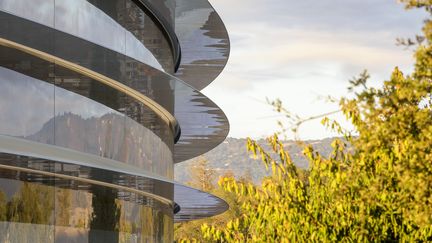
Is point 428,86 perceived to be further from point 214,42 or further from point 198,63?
point 198,63

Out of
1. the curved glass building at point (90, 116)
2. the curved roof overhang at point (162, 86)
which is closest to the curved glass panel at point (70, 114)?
the curved glass building at point (90, 116)

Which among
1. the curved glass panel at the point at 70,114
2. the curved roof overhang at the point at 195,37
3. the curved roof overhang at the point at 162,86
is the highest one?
the curved roof overhang at the point at 195,37

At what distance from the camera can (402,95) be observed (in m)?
10.3

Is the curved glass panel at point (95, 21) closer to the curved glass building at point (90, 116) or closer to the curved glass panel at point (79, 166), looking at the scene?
the curved glass building at point (90, 116)

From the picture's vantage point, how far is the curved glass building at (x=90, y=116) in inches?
555

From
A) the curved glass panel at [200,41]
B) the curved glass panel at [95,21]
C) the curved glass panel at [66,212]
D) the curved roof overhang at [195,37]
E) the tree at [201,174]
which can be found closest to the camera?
the curved glass panel at [66,212]

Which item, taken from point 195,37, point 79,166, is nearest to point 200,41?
point 195,37

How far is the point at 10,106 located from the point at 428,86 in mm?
6217

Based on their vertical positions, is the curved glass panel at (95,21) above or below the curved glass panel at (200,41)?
below

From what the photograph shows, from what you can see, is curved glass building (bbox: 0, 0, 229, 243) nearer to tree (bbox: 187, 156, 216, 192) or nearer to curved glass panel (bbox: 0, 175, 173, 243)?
curved glass panel (bbox: 0, 175, 173, 243)

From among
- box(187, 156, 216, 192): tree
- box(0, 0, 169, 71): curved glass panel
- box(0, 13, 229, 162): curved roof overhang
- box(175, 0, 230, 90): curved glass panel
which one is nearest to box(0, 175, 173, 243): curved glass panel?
box(0, 13, 229, 162): curved roof overhang

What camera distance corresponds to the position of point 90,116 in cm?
1689

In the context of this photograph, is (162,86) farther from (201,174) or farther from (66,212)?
(201,174)

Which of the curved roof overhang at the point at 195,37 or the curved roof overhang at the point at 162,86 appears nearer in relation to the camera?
the curved roof overhang at the point at 162,86
